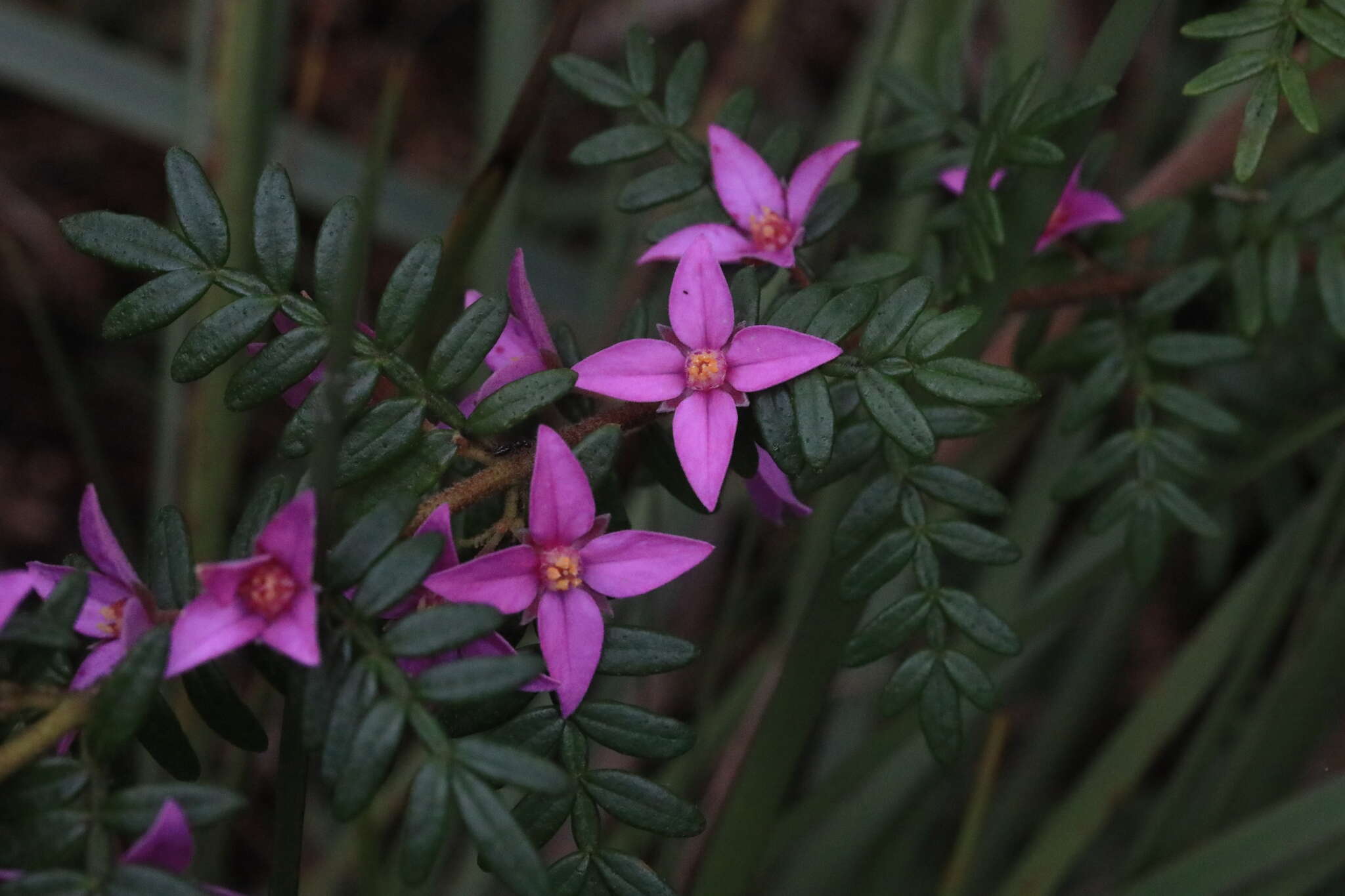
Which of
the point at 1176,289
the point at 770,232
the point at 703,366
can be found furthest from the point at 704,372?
the point at 1176,289

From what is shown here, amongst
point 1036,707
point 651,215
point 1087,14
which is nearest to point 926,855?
point 1036,707

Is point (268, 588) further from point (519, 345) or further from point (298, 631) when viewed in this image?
point (519, 345)

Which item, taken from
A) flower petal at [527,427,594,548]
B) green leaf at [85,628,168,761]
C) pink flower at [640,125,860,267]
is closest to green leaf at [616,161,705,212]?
pink flower at [640,125,860,267]

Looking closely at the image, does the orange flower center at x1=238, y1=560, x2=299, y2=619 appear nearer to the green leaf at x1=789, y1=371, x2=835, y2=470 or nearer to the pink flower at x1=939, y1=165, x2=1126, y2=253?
the green leaf at x1=789, y1=371, x2=835, y2=470

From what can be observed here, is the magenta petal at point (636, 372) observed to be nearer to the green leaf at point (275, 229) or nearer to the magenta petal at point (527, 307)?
the magenta petal at point (527, 307)

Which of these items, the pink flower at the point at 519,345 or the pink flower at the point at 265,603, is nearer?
the pink flower at the point at 265,603

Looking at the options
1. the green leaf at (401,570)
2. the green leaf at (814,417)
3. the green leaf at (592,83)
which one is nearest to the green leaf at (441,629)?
the green leaf at (401,570)

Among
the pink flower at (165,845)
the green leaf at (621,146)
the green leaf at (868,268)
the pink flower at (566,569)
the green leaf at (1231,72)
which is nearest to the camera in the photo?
the pink flower at (165,845)

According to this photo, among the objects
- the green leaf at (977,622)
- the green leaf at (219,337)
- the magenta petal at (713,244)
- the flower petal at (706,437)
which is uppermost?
the magenta petal at (713,244)
